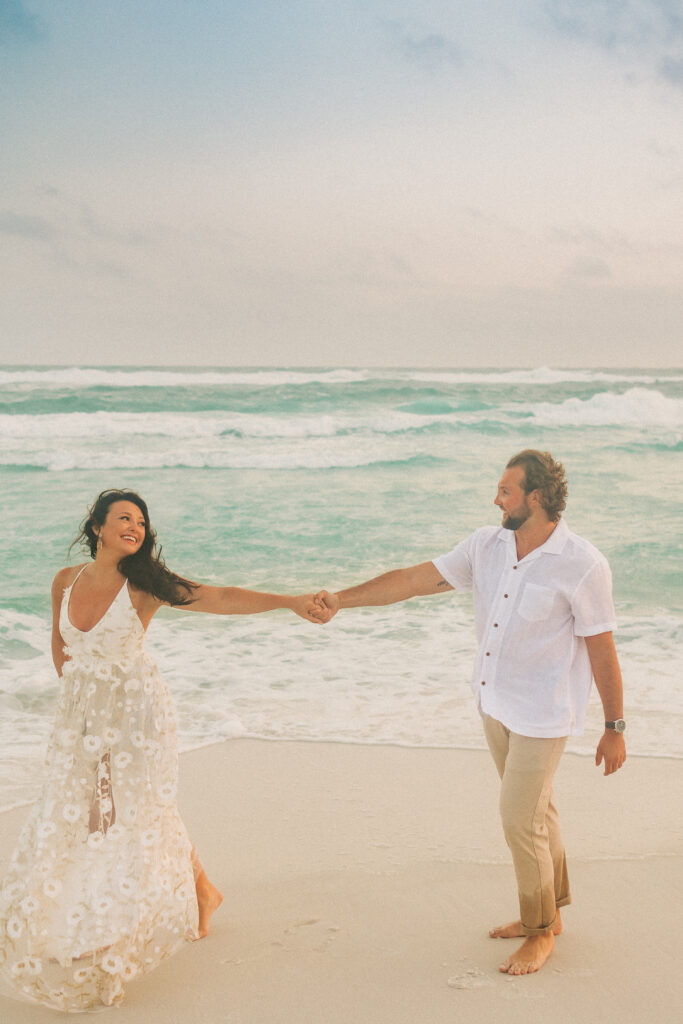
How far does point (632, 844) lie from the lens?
4.30 metres

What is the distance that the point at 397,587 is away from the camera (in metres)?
3.60

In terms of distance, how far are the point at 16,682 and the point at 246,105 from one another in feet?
79.9

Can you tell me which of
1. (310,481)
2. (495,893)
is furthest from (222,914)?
(310,481)

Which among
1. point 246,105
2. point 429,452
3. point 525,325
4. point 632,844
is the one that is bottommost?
point 632,844

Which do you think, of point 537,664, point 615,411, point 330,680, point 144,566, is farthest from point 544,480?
point 615,411

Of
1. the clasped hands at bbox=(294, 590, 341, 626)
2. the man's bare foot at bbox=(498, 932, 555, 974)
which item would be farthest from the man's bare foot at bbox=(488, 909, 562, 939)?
the clasped hands at bbox=(294, 590, 341, 626)

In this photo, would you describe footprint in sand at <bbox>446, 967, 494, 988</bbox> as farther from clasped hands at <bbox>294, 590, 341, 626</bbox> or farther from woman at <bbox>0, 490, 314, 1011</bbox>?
clasped hands at <bbox>294, 590, 341, 626</bbox>

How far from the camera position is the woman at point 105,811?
285cm

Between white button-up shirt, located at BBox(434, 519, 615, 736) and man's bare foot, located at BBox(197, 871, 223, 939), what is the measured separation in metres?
1.26

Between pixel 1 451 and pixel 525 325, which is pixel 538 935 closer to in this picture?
pixel 1 451

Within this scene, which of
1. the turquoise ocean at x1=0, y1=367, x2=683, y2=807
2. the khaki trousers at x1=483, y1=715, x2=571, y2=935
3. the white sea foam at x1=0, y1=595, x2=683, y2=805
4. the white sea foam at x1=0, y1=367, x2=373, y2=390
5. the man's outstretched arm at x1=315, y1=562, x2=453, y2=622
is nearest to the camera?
the khaki trousers at x1=483, y1=715, x2=571, y2=935

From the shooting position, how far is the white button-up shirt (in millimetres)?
3029

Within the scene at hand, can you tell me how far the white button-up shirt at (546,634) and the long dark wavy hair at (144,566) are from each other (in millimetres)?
1094

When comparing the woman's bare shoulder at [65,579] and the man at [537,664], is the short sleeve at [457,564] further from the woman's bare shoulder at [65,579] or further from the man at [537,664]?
the woman's bare shoulder at [65,579]
